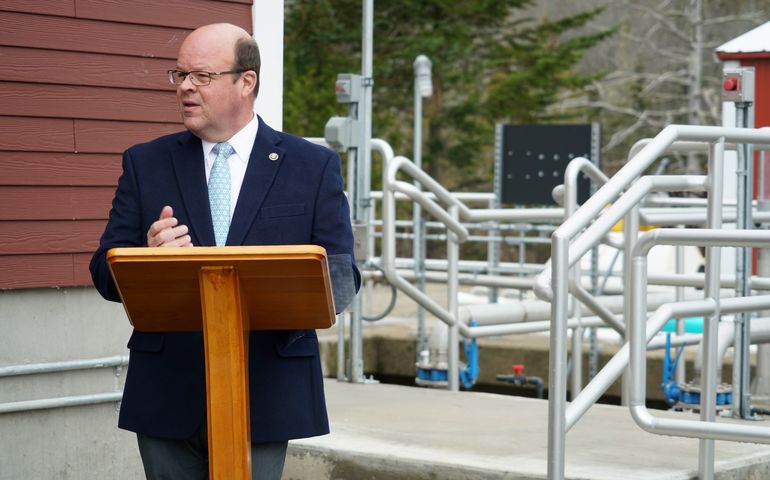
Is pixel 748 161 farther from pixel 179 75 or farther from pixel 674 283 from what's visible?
pixel 179 75

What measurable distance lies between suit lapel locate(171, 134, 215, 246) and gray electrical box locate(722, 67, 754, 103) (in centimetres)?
334

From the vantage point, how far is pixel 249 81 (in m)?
3.07

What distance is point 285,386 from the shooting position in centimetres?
307

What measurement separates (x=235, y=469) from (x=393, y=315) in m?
9.11

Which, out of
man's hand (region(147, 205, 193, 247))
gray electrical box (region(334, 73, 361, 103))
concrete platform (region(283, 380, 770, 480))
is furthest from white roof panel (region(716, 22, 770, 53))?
man's hand (region(147, 205, 193, 247))

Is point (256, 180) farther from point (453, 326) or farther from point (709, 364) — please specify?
point (453, 326)

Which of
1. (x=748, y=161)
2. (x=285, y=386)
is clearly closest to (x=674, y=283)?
(x=748, y=161)

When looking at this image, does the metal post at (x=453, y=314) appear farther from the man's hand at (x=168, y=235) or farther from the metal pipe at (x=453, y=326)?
the man's hand at (x=168, y=235)

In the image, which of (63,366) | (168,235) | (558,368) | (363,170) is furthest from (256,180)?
(363,170)

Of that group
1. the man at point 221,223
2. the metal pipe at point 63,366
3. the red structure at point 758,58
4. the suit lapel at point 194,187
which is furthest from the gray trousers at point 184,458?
the red structure at point 758,58

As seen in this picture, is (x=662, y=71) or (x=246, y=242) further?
(x=662, y=71)

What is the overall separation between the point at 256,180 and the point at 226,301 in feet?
1.45

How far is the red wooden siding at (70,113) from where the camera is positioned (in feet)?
→ 16.8

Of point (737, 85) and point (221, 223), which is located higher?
point (737, 85)
